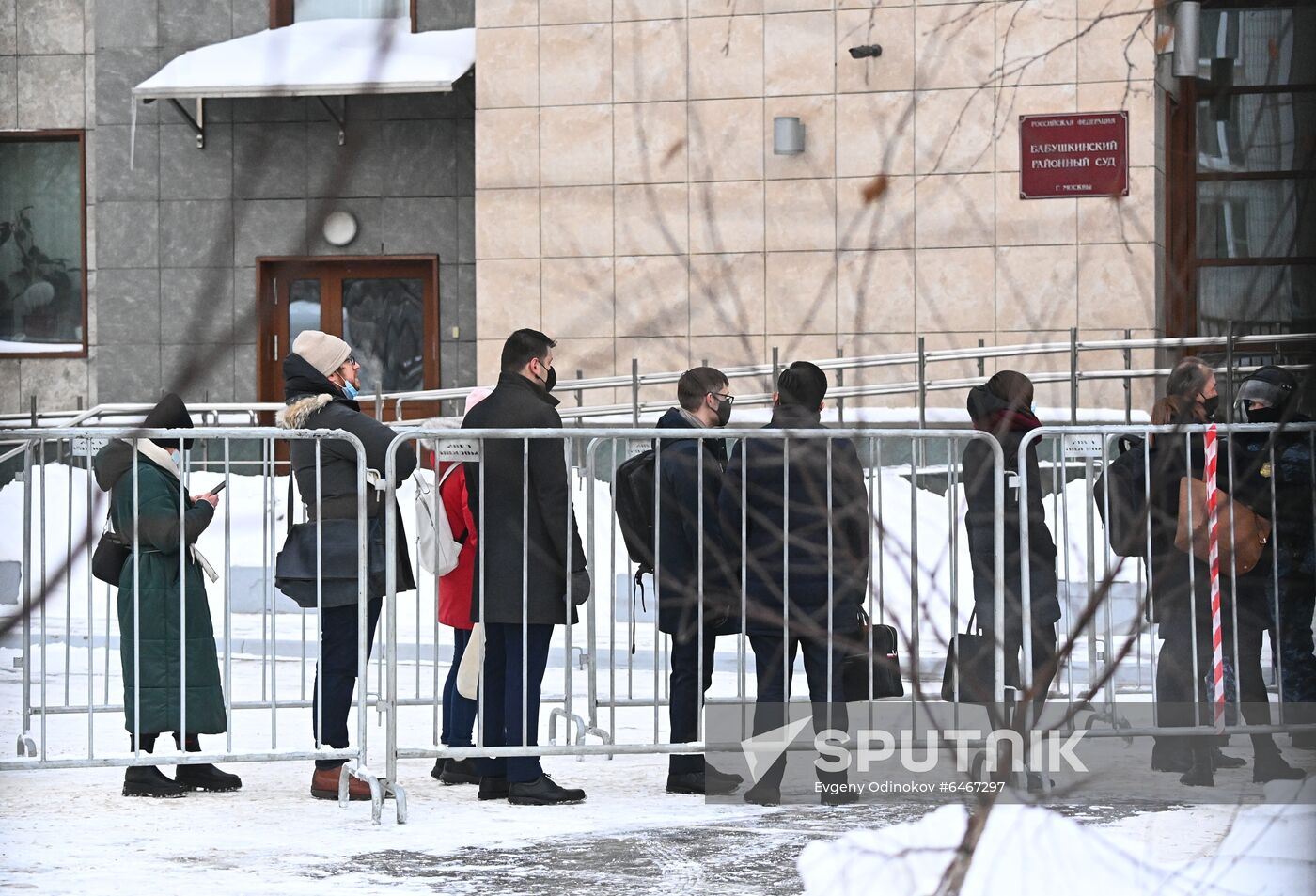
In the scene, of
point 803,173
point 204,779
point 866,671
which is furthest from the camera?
point 803,173

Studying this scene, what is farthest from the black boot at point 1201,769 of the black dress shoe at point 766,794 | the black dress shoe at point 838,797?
the black dress shoe at point 766,794

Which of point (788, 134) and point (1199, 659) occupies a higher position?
point (788, 134)

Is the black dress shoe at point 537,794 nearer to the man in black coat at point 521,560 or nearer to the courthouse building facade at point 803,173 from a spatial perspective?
the man in black coat at point 521,560

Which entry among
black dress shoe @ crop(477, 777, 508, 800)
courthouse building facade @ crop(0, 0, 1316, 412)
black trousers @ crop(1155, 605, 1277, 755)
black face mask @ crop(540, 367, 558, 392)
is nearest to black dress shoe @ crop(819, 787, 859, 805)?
black dress shoe @ crop(477, 777, 508, 800)

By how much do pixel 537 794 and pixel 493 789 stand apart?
0.24 meters

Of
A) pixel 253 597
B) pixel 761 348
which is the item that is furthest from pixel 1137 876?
pixel 761 348

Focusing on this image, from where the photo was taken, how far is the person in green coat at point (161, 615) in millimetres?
6660

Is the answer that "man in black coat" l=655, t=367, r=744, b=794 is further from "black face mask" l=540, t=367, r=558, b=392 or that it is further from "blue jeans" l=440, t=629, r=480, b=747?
"blue jeans" l=440, t=629, r=480, b=747

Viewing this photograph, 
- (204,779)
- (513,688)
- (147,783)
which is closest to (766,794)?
(513,688)

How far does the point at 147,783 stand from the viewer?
22.4 feet

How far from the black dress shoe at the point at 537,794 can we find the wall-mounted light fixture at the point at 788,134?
10.5 m

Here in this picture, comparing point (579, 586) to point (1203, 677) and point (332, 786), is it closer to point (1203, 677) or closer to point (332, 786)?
point (332, 786)

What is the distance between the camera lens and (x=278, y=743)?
8047 millimetres

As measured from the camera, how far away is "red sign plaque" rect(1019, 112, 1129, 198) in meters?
15.8
